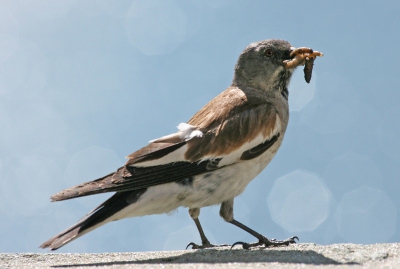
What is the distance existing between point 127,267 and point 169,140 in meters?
1.31

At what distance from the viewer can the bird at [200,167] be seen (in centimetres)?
512

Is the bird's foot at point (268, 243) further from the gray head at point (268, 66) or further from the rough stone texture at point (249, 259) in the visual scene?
the gray head at point (268, 66)

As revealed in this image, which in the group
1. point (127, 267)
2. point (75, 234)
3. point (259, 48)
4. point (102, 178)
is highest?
point (259, 48)

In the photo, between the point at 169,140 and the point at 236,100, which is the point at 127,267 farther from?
the point at 236,100

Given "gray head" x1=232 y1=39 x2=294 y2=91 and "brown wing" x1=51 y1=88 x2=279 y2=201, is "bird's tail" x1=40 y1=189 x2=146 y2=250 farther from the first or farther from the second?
"gray head" x1=232 y1=39 x2=294 y2=91

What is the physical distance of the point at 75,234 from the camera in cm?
503

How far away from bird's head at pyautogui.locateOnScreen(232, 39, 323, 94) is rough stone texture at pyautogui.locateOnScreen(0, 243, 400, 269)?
1942mm

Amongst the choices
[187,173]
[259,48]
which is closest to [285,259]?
[187,173]

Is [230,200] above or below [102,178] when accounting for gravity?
below

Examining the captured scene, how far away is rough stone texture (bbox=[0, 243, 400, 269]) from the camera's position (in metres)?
4.79

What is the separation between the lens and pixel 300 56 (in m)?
6.27

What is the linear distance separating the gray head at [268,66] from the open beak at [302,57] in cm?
5

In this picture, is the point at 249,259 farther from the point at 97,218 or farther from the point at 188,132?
the point at 97,218

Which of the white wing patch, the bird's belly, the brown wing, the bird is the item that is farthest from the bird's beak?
the white wing patch
